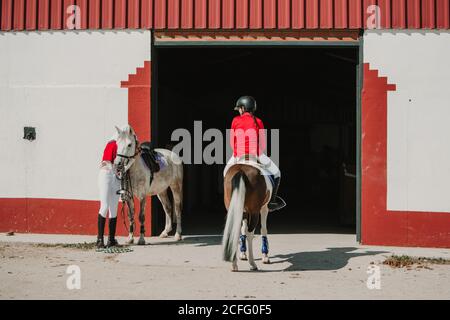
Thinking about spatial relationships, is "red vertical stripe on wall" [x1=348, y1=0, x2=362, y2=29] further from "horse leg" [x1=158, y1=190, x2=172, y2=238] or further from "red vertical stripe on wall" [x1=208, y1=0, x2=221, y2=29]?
"horse leg" [x1=158, y1=190, x2=172, y2=238]

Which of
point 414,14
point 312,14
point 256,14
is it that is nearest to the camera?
point 414,14

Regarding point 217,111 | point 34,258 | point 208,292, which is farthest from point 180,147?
A: point 208,292

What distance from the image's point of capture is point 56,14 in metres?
13.0

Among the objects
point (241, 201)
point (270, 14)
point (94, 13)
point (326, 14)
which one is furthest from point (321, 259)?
point (94, 13)

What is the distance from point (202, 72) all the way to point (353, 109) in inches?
250

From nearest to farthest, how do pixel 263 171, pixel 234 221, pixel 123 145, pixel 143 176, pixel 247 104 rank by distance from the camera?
1. pixel 234 221
2. pixel 263 171
3. pixel 247 104
4. pixel 123 145
5. pixel 143 176

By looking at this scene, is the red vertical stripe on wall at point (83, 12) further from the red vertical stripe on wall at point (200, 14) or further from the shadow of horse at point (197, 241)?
the shadow of horse at point (197, 241)

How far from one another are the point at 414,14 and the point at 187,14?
14.5 feet

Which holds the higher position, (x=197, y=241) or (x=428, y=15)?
(x=428, y=15)

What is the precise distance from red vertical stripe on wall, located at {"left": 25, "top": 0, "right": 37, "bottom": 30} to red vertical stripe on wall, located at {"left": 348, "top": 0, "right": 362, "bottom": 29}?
6355 millimetres

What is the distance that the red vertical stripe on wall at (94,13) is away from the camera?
42.2 ft

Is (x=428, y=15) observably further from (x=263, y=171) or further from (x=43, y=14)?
(x=43, y=14)

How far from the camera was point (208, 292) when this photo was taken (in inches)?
315

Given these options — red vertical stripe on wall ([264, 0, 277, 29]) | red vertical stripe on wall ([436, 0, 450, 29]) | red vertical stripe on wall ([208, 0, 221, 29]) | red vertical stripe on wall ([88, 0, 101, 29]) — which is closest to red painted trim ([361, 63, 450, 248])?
red vertical stripe on wall ([436, 0, 450, 29])
